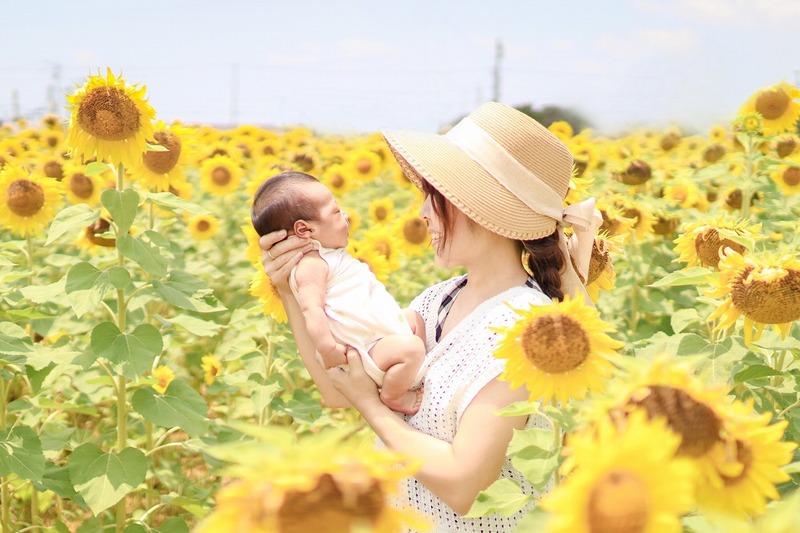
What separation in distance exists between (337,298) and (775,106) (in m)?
3.02

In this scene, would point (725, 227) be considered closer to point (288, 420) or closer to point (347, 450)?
point (347, 450)

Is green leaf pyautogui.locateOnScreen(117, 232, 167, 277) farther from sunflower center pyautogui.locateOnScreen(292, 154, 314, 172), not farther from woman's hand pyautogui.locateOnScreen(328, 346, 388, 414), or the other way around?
sunflower center pyautogui.locateOnScreen(292, 154, 314, 172)

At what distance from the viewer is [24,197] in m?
3.40

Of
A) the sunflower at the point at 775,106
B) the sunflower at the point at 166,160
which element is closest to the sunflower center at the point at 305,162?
the sunflower at the point at 166,160

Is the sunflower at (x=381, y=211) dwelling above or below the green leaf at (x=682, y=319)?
below

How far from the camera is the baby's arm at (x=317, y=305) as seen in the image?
1996 millimetres

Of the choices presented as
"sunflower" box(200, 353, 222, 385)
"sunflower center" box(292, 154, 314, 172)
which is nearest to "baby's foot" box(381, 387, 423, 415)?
"sunflower" box(200, 353, 222, 385)

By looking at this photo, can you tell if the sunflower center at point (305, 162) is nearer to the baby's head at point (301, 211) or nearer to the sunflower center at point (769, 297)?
the baby's head at point (301, 211)

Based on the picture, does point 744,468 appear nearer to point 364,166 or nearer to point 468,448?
point 468,448

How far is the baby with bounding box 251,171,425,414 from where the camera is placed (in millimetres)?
1919

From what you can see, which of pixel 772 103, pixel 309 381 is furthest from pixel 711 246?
pixel 309 381

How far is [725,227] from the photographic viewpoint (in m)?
2.18

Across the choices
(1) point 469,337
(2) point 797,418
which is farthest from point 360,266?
(2) point 797,418

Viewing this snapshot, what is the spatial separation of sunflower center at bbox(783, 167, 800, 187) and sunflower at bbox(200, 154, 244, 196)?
11.3 feet
